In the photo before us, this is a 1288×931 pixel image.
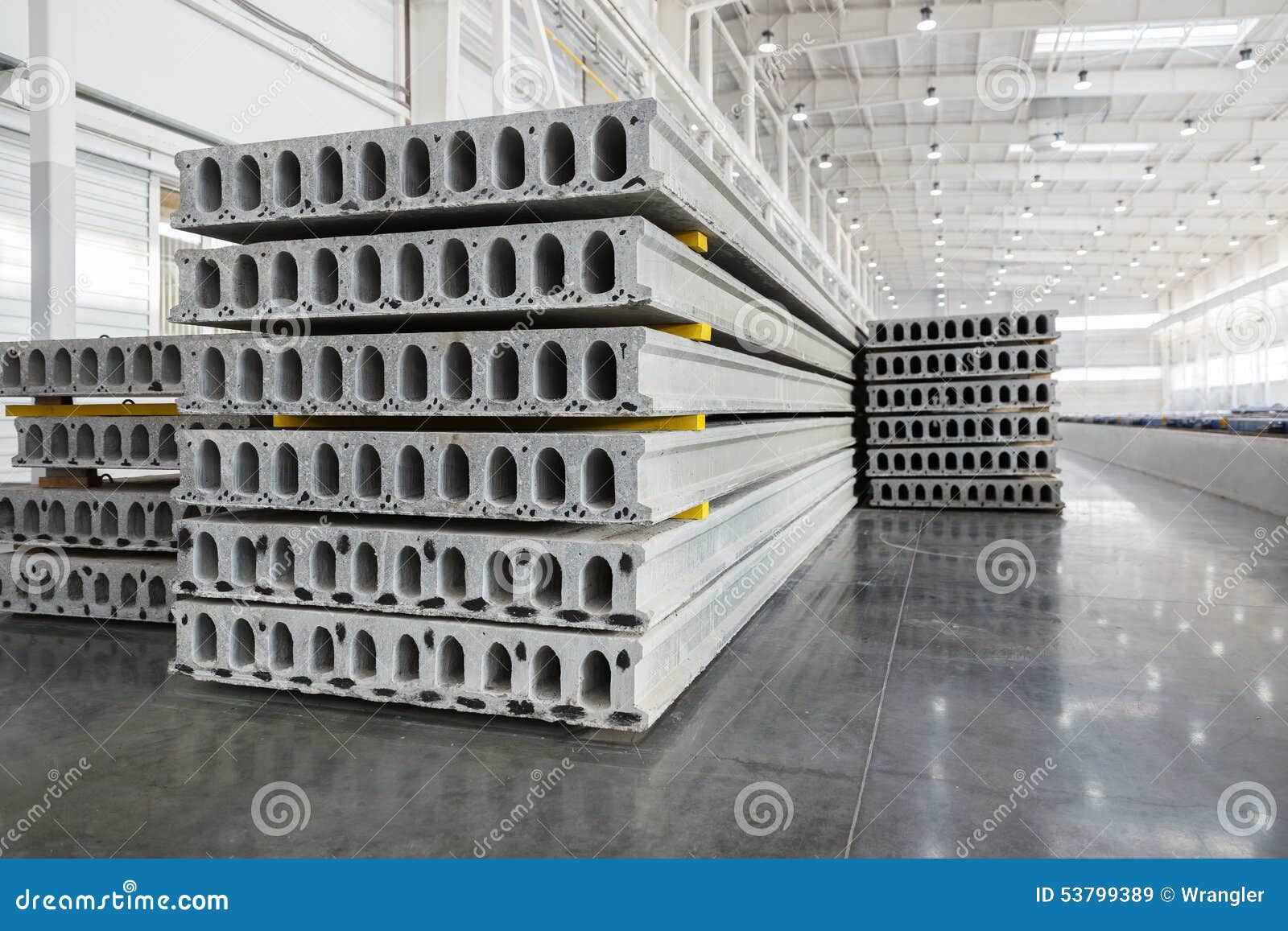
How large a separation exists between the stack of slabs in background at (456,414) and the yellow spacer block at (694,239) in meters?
0.01

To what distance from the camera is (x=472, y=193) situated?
3.24 meters

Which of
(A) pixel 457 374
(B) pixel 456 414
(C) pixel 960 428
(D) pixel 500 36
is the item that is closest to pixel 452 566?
(B) pixel 456 414

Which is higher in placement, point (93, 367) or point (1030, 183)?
point (1030, 183)

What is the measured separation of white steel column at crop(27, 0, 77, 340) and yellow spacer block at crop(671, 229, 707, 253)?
4698mm

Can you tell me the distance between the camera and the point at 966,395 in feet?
34.2

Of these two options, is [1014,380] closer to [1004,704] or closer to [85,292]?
[1004,704]

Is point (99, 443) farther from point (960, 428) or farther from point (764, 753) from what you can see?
point (960, 428)

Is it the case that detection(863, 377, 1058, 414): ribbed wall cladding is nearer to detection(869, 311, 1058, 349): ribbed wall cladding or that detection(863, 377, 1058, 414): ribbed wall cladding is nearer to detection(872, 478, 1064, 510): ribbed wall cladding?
detection(869, 311, 1058, 349): ribbed wall cladding

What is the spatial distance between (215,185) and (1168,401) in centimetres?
4433

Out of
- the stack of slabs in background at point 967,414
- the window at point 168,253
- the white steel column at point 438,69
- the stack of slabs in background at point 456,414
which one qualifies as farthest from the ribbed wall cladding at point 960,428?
the window at point 168,253

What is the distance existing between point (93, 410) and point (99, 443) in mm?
228

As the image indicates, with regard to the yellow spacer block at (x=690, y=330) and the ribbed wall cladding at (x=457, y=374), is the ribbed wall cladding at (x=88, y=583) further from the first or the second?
the yellow spacer block at (x=690, y=330)

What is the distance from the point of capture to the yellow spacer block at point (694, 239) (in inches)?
150

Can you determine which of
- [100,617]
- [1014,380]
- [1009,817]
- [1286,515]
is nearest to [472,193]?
[1009,817]
